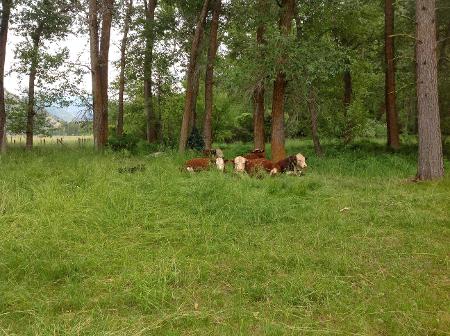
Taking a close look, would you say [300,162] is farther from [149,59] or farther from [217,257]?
[149,59]

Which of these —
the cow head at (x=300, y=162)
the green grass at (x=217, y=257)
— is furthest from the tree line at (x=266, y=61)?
the green grass at (x=217, y=257)

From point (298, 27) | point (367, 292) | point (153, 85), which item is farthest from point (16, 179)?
point (153, 85)

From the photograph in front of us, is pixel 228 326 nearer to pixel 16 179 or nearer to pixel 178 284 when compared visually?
pixel 178 284

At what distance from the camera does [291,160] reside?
35.9 feet

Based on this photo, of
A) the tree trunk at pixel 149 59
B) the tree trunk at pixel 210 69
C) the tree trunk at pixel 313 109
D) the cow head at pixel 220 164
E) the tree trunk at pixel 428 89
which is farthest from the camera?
the tree trunk at pixel 149 59

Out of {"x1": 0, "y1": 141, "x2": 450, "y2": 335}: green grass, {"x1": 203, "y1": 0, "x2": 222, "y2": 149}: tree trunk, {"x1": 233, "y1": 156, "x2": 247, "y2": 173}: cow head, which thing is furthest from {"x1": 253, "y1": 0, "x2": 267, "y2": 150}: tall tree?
{"x1": 0, "y1": 141, "x2": 450, "y2": 335}: green grass

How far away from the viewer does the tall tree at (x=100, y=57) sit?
50.5 ft

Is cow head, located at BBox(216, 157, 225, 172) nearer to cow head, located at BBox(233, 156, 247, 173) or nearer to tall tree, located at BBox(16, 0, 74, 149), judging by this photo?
cow head, located at BBox(233, 156, 247, 173)

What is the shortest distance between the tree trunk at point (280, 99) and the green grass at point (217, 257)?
4.59m

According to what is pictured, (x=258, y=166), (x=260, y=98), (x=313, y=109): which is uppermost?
(x=260, y=98)

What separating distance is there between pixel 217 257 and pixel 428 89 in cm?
795

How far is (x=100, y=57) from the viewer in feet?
54.7

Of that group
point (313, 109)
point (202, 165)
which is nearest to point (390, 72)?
point (313, 109)

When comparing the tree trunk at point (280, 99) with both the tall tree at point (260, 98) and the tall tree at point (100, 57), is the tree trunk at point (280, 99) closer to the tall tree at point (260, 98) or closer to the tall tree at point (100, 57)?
the tall tree at point (260, 98)
